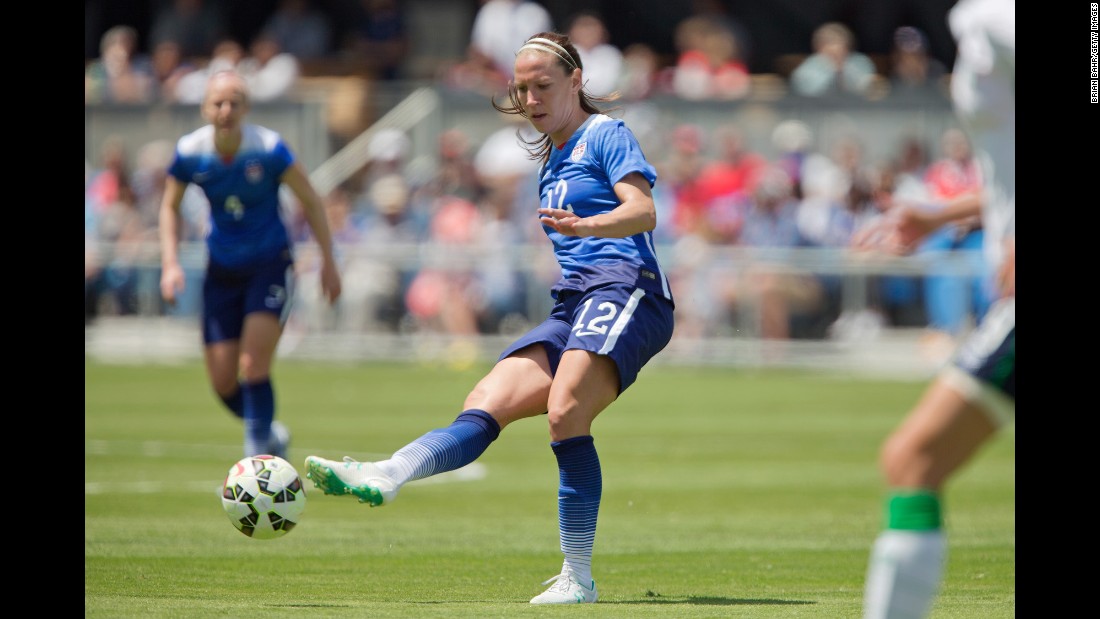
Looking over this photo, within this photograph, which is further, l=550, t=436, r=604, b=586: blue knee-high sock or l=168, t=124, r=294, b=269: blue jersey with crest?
l=168, t=124, r=294, b=269: blue jersey with crest

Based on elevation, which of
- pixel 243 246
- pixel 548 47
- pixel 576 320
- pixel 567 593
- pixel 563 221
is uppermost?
pixel 548 47

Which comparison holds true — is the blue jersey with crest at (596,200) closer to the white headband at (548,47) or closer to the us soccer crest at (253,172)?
the white headband at (548,47)

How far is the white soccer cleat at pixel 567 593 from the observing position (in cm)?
711

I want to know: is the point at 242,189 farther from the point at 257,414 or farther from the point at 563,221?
the point at 563,221

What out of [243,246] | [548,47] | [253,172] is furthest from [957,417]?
[243,246]

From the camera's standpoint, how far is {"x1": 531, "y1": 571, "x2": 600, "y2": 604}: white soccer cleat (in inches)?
280

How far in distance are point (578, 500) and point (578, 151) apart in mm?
1615

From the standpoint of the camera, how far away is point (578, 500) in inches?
289

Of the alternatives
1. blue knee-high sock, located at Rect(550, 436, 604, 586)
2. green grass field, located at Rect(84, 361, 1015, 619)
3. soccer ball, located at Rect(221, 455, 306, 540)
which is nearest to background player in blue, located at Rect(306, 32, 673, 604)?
blue knee-high sock, located at Rect(550, 436, 604, 586)

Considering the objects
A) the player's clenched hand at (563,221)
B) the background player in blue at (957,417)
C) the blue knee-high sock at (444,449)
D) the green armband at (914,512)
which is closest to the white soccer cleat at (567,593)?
the blue knee-high sock at (444,449)

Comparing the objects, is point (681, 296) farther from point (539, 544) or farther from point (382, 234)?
point (539, 544)

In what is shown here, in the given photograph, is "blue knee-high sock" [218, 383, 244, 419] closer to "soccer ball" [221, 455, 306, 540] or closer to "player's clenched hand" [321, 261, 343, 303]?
"player's clenched hand" [321, 261, 343, 303]

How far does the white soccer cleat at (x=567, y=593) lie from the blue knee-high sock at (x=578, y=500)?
32 mm
